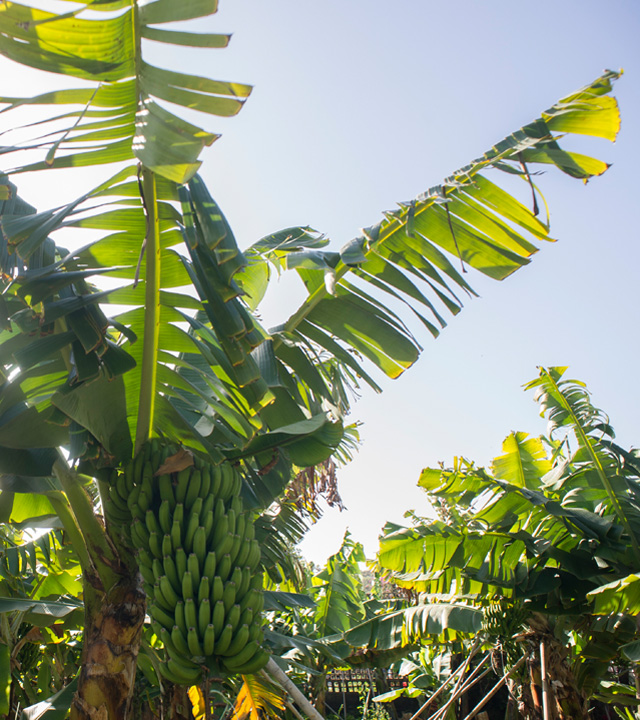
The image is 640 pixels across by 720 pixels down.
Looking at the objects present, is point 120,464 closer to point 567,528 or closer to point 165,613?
point 165,613

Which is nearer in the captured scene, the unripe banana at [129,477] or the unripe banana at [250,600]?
the unripe banana at [250,600]

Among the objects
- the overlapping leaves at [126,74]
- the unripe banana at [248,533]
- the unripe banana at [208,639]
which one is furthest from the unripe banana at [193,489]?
the overlapping leaves at [126,74]

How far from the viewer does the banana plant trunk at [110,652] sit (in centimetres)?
180

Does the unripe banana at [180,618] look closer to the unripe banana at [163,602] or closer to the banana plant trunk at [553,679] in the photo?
the unripe banana at [163,602]

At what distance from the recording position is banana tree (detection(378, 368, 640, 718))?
390 cm

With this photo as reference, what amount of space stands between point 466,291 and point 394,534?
2320 millimetres

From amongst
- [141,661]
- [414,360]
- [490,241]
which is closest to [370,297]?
[414,360]

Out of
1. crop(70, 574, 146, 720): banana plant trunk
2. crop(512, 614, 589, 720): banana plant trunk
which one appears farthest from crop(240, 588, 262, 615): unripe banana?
crop(512, 614, 589, 720): banana plant trunk

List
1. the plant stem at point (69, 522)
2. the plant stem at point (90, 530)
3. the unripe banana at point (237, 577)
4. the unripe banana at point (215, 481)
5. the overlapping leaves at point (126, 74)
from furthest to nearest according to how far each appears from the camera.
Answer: the plant stem at point (69, 522) < the plant stem at point (90, 530) < the unripe banana at point (215, 481) < the unripe banana at point (237, 577) < the overlapping leaves at point (126, 74)

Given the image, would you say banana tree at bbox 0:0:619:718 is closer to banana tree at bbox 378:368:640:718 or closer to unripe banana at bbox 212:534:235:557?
unripe banana at bbox 212:534:235:557

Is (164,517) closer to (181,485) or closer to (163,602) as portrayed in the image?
(181,485)

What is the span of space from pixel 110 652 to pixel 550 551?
11.1ft

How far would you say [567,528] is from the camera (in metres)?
4.07

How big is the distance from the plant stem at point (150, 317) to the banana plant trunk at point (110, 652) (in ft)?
1.86
